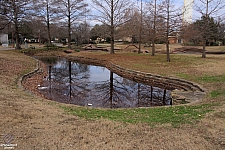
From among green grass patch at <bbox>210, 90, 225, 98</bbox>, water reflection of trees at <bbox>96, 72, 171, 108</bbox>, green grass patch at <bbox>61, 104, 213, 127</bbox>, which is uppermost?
green grass patch at <bbox>210, 90, 225, 98</bbox>

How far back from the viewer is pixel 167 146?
3.34 metres

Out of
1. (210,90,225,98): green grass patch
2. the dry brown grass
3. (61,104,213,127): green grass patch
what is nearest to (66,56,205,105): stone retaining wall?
(210,90,225,98): green grass patch

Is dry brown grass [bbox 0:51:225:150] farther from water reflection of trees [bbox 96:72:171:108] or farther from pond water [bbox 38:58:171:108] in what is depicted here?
water reflection of trees [bbox 96:72:171:108]

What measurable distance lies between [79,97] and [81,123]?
15.9ft

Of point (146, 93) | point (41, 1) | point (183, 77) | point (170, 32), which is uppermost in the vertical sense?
point (41, 1)

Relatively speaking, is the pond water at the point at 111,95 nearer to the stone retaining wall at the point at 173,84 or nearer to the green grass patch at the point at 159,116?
the stone retaining wall at the point at 173,84

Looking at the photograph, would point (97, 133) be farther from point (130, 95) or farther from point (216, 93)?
point (130, 95)

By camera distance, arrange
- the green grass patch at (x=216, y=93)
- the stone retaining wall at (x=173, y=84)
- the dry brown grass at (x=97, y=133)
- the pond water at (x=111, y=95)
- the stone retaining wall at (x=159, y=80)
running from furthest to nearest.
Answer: the stone retaining wall at (x=159, y=80) → the pond water at (x=111, y=95) → the stone retaining wall at (x=173, y=84) → the green grass patch at (x=216, y=93) → the dry brown grass at (x=97, y=133)

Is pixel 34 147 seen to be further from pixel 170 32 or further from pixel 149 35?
pixel 149 35

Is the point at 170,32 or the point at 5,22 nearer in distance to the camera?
the point at 170,32

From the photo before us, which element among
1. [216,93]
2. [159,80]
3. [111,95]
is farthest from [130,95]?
[216,93]

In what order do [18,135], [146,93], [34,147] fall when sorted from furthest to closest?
[146,93] → [18,135] → [34,147]

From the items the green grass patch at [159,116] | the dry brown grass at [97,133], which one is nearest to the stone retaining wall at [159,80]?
the green grass patch at [159,116]

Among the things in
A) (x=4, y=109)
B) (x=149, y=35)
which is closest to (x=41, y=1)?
(x=149, y=35)
